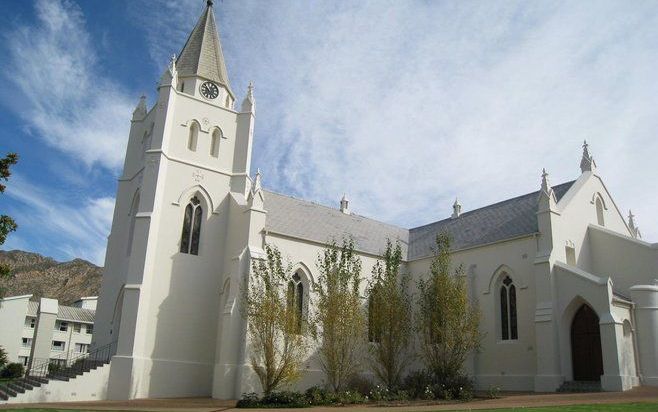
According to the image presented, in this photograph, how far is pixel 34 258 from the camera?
11800 cm

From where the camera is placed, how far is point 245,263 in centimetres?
2605

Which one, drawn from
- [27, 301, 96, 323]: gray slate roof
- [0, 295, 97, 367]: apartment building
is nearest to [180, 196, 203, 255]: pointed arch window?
[0, 295, 97, 367]: apartment building

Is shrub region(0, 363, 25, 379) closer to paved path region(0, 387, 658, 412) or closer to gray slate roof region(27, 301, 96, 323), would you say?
gray slate roof region(27, 301, 96, 323)

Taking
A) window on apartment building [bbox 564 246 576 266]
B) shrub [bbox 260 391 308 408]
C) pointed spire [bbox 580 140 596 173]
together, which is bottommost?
shrub [bbox 260 391 308 408]

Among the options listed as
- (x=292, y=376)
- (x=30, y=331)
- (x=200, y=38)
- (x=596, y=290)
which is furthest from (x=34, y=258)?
(x=596, y=290)

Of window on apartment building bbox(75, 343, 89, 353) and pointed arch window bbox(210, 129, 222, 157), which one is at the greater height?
pointed arch window bbox(210, 129, 222, 157)

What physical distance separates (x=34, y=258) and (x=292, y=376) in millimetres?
114976

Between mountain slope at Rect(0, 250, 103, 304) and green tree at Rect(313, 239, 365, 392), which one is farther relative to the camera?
mountain slope at Rect(0, 250, 103, 304)

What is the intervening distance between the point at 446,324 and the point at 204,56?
2083cm

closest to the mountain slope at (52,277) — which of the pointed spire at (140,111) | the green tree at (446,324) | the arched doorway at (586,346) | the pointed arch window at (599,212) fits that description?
the pointed spire at (140,111)

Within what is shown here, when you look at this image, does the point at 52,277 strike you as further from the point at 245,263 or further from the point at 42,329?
the point at 245,263

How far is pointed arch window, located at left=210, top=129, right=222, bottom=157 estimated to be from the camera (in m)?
29.9

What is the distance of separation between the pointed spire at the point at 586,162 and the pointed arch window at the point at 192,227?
21.6 meters

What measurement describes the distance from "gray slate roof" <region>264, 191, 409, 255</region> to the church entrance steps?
13.5 metres
